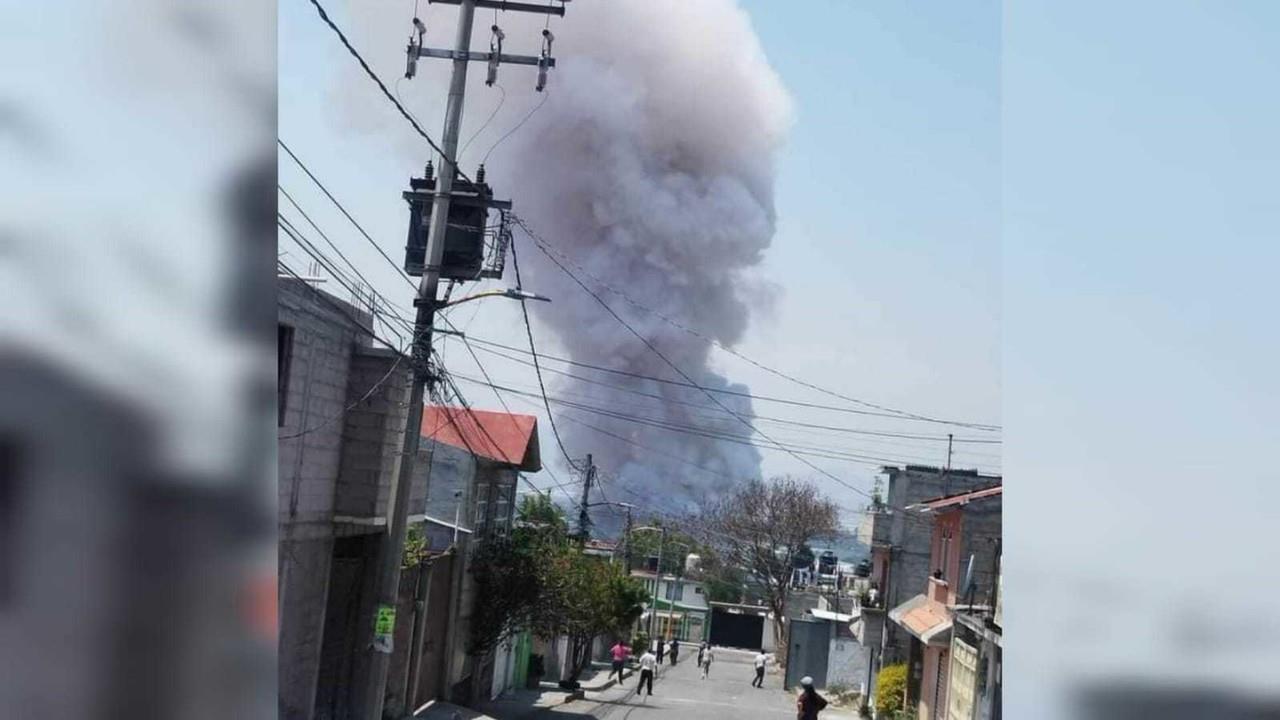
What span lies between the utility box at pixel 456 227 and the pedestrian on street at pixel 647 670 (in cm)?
190

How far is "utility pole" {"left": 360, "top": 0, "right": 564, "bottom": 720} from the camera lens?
9.95 feet

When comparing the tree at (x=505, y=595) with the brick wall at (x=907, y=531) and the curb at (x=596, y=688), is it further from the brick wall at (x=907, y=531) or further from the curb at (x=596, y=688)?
the brick wall at (x=907, y=531)

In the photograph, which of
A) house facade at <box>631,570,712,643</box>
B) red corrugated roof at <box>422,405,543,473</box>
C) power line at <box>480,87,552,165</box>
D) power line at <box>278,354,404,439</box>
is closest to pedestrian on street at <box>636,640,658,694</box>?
house facade at <box>631,570,712,643</box>

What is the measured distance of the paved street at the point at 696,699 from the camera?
3904 millimetres

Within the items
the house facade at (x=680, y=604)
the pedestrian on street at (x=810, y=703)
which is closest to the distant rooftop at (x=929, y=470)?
the pedestrian on street at (x=810, y=703)

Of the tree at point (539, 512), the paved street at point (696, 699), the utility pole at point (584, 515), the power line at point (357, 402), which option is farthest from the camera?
the tree at point (539, 512)

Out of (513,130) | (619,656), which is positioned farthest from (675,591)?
(513,130)

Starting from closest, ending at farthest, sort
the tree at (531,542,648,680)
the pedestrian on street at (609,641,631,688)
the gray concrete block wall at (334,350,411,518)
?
the gray concrete block wall at (334,350,411,518) < the tree at (531,542,648,680) < the pedestrian on street at (609,641,631,688)

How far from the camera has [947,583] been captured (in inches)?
124

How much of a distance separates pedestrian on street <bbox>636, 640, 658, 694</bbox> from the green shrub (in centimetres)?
135

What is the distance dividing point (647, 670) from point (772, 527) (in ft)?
3.05

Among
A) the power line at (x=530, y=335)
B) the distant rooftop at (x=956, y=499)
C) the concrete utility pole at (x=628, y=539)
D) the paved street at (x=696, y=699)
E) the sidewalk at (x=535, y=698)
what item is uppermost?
the power line at (x=530, y=335)

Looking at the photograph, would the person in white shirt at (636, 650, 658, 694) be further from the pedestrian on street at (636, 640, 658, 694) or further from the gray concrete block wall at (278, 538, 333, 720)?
the gray concrete block wall at (278, 538, 333, 720)

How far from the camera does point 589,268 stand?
164 inches
